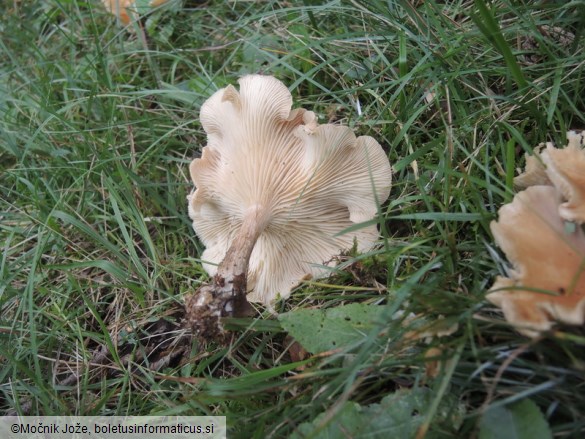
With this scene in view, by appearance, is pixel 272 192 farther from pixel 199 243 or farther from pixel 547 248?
pixel 547 248

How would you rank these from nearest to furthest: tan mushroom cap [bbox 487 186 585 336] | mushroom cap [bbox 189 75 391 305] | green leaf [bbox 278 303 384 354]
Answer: tan mushroom cap [bbox 487 186 585 336] < green leaf [bbox 278 303 384 354] < mushroom cap [bbox 189 75 391 305]

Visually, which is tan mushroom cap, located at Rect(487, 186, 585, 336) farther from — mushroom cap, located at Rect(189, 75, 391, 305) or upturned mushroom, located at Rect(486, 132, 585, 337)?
mushroom cap, located at Rect(189, 75, 391, 305)

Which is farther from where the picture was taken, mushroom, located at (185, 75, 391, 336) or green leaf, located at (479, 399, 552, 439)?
mushroom, located at (185, 75, 391, 336)

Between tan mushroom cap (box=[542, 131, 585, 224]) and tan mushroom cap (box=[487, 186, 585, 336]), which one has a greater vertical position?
tan mushroom cap (box=[542, 131, 585, 224])

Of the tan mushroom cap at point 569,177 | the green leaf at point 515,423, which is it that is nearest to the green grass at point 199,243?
the green leaf at point 515,423

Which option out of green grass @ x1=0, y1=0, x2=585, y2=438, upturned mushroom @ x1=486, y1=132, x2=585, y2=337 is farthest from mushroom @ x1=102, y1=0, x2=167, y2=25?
upturned mushroom @ x1=486, y1=132, x2=585, y2=337

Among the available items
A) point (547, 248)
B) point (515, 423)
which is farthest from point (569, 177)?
point (515, 423)
